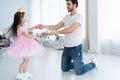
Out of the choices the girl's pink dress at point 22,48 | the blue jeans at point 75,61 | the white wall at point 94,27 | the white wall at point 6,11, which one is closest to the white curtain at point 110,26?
the white wall at point 94,27

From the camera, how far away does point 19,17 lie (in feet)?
9.59

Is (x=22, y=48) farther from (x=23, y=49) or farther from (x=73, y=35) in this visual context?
(x=73, y=35)

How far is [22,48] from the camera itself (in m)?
2.90

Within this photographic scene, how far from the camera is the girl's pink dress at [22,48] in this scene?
286cm

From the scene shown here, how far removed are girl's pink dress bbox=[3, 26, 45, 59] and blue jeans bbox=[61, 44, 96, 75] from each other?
48cm

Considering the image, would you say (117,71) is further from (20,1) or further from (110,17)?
(20,1)

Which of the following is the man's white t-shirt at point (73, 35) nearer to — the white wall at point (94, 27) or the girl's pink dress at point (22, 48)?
the girl's pink dress at point (22, 48)

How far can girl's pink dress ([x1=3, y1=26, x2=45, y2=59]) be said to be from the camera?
286 cm

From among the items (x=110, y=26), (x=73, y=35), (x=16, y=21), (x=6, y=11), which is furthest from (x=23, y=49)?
(x=6, y=11)

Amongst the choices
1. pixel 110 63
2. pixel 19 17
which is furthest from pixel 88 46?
pixel 19 17

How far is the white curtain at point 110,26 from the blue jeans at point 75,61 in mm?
1539

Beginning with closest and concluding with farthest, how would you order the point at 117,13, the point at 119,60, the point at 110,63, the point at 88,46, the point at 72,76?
the point at 72,76 → the point at 110,63 → the point at 119,60 → the point at 117,13 → the point at 88,46

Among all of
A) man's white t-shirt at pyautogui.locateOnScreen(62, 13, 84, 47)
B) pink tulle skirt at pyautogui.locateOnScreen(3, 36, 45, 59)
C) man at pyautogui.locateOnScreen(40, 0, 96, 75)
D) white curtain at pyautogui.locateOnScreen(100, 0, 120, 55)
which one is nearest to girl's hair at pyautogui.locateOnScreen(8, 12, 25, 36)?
pink tulle skirt at pyautogui.locateOnScreen(3, 36, 45, 59)

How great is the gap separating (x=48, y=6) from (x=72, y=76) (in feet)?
14.0
